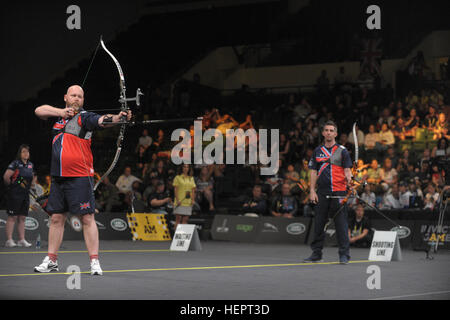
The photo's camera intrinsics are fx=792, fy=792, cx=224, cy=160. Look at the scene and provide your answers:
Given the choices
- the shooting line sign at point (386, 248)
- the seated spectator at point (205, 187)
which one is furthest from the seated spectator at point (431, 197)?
the seated spectator at point (205, 187)

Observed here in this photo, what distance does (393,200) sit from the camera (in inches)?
738

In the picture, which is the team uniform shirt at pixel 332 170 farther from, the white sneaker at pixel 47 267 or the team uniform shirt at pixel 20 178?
the team uniform shirt at pixel 20 178

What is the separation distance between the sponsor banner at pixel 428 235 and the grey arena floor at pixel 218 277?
2819mm

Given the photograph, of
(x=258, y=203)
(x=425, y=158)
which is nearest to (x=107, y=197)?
(x=258, y=203)

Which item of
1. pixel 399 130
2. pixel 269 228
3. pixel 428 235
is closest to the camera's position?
pixel 428 235

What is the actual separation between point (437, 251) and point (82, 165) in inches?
378

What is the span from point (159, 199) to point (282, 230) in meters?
3.32

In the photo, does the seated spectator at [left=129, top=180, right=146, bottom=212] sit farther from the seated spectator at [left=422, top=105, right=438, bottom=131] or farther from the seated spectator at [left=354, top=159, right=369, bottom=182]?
the seated spectator at [left=422, top=105, right=438, bottom=131]

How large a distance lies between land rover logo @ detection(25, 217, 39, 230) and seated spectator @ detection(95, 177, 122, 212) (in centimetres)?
312

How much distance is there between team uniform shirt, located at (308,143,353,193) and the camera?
12031 mm

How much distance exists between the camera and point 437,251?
16344mm

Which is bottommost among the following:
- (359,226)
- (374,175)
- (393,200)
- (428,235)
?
(428,235)

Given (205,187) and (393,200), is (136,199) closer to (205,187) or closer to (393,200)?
(205,187)

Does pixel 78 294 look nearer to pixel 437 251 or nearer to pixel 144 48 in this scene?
pixel 437 251
